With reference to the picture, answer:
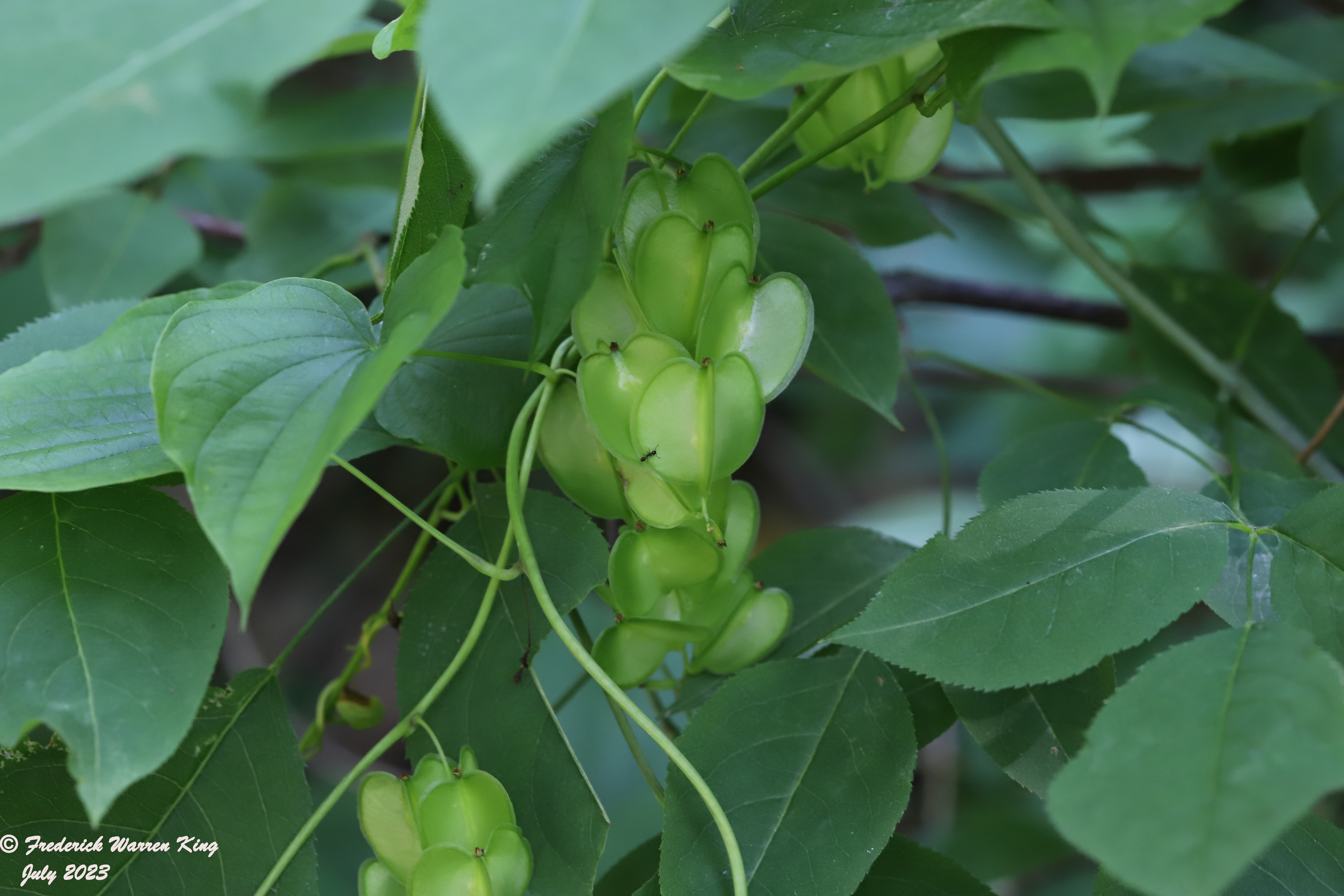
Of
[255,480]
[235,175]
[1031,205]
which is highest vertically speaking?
[255,480]

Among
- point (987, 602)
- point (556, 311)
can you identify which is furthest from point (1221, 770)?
point (556, 311)

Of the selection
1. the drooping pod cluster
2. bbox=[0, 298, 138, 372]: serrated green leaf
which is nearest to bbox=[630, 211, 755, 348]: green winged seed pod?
the drooping pod cluster

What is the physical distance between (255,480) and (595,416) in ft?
0.31

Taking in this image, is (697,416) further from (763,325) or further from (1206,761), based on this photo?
(1206,761)

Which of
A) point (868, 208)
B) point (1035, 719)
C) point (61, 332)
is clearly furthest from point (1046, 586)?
point (61, 332)

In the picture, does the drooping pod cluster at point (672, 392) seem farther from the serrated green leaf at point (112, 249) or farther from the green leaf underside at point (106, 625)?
the serrated green leaf at point (112, 249)

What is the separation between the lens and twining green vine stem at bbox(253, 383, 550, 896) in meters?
0.31

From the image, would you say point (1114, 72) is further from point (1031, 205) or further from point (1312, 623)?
point (1031, 205)

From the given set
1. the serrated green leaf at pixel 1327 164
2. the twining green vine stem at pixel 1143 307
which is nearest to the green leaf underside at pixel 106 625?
the twining green vine stem at pixel 1143 307

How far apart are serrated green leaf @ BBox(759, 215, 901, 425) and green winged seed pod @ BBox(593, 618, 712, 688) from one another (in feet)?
0.44

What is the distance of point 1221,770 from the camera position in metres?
0.21

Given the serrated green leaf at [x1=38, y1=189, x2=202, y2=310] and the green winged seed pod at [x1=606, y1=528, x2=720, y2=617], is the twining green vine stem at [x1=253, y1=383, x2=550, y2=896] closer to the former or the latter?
the green winged seed pod at [x1=606, y1=528, x2=720, y2=617]

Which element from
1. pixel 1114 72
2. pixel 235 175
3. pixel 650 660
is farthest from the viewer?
pixel 235 175

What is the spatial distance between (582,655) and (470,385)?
104mm
